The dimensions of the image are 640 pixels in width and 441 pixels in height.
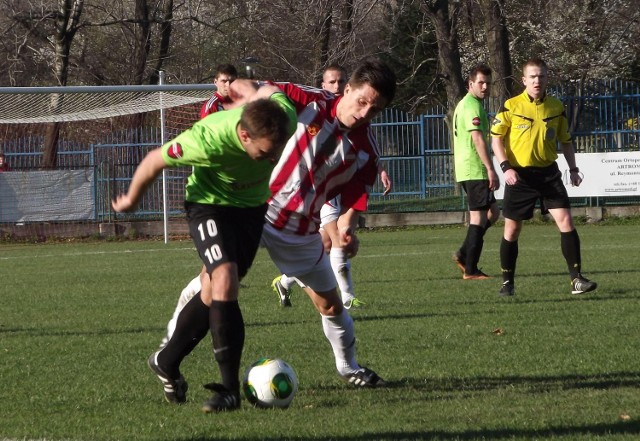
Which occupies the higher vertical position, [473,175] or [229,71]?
[229,71]

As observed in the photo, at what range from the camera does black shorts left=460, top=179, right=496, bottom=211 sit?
10.9 meters

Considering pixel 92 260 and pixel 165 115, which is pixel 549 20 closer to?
pixel 165 115

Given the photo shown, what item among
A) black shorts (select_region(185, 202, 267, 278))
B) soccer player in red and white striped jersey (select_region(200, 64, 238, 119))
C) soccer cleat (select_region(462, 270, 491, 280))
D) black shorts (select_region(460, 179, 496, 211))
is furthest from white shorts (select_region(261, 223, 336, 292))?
soccer cleat (select_region(462, 270, 491, 280))

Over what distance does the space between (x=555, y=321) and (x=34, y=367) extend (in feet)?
11.7

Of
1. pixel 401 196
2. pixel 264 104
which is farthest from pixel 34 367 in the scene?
pixel 401 196

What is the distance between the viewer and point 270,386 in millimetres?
4980

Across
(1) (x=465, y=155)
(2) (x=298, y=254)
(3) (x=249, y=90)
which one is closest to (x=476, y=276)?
(1) (x=465, y=155)

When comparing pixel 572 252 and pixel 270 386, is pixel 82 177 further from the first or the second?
pixel 270 386

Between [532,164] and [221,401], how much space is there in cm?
542

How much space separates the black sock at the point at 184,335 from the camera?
16.9ft

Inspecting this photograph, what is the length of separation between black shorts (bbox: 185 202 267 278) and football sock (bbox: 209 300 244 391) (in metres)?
0.20

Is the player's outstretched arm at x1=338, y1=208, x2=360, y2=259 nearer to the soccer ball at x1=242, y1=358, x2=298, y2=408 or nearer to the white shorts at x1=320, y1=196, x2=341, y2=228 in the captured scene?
the soccer ball at x1=242, y1=358, x2=298, y2=408

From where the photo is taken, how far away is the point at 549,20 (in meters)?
35.3

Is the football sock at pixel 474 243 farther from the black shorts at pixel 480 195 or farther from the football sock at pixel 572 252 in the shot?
the football sock at pixel 572 252
